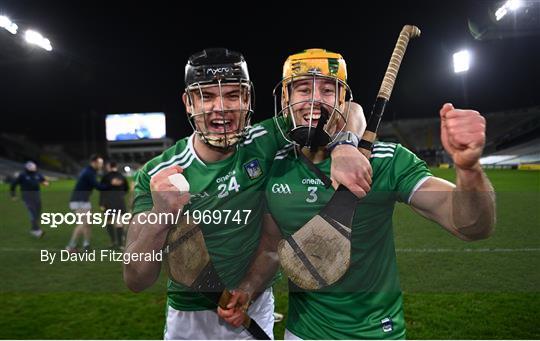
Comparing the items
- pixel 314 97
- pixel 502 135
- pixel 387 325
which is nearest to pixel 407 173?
pixel 314 97

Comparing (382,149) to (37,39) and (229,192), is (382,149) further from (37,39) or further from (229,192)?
(37,39)

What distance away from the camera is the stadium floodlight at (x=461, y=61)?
2.45 metres

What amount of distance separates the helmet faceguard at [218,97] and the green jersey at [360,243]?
0.27 m

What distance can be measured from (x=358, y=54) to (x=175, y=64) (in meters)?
1.23

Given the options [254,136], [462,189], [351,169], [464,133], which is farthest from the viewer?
[254,136]

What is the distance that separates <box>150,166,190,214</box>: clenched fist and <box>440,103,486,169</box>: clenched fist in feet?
3.35

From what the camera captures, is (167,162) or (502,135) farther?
(502,135)

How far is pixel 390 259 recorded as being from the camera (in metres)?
1.67

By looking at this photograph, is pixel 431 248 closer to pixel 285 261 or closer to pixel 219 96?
pixel 285 261

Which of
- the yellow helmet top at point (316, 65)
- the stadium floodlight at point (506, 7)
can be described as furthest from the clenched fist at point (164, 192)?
the stadium floodlight at point (506, 7)

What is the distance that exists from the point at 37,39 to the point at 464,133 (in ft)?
9.32

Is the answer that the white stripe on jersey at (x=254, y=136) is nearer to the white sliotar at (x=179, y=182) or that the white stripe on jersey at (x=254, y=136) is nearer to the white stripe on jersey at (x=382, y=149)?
the white sliotar at (x=179, y=182)

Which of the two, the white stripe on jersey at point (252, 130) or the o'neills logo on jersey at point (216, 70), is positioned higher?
the o'neills logo on jersey at point (216, 70)

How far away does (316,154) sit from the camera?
5.33 feet
